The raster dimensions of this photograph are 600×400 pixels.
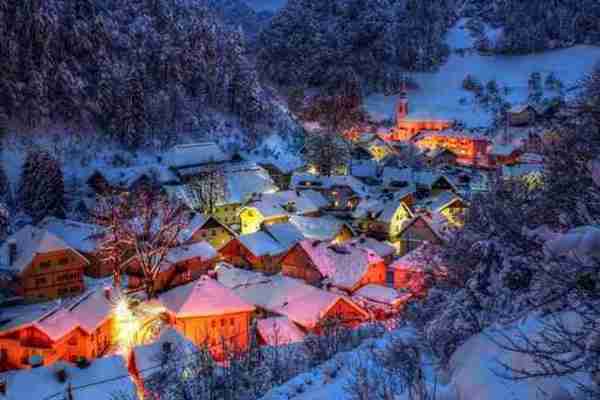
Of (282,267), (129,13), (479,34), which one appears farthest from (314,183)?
(479,34)

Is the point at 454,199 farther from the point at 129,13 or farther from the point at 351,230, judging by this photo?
the point at 129,13

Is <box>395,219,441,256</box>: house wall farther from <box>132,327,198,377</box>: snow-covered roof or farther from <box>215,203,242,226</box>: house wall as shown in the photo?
<box>132,327,198,377</box>: snow-covered roof

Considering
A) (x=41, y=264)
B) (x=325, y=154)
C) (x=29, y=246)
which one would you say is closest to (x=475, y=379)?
(x=41, y=264)

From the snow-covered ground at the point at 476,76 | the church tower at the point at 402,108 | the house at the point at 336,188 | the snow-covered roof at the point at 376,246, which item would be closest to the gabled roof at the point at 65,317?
the snow-covered roof at the point at 376,246

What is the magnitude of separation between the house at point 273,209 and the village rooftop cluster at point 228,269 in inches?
5.0

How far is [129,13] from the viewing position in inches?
2645

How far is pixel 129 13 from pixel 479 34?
83231mm

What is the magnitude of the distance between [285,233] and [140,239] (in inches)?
434

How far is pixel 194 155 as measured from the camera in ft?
187

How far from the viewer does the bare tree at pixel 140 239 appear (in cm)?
2934

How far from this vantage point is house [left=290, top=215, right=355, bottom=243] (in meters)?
40.4

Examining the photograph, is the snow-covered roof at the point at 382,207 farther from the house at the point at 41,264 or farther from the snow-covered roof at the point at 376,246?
the house at the point at 41,264

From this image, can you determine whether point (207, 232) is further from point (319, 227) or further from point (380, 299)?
point (380, 299)

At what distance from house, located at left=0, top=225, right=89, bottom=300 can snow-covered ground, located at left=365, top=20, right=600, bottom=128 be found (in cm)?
7333
